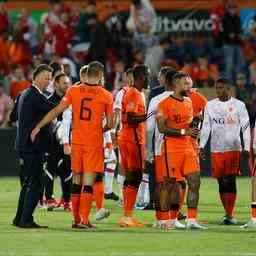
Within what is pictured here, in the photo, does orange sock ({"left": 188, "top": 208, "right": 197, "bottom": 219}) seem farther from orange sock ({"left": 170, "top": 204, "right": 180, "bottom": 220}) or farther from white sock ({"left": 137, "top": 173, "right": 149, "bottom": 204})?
white sock ({"left": 137, "top": 173, "right": 149, "bottom": 204})

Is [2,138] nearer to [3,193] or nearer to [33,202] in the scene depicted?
[3,193]

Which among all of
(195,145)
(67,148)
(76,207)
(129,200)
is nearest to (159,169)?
(129,200)

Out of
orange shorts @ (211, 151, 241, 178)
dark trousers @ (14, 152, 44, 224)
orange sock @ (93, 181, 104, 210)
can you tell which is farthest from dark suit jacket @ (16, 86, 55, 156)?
orange shorts @ (211, 151, 241, 178)

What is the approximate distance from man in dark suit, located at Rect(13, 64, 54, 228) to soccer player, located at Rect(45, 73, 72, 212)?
2.54 meters

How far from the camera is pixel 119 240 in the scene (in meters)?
14.8

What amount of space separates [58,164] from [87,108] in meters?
3.70

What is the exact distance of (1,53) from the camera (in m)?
29.8

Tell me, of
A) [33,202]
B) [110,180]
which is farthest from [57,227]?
[110,180]

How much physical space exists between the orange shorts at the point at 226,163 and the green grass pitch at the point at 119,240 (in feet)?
2.32

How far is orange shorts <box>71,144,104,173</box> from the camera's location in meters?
16.3

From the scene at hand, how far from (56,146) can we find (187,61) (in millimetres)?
10080

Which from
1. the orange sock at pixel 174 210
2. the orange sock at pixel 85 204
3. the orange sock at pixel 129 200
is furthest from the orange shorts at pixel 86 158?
the orange sock at pixel 174 210

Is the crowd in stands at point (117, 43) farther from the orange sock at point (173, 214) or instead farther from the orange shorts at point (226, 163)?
the orange sock at point (173, 214)

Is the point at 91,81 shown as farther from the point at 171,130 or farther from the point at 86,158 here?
the point at 171,130
